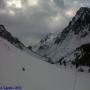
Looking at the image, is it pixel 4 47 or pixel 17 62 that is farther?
pixel 4 47

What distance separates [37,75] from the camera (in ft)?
89.6

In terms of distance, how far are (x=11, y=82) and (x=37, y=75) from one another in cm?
607

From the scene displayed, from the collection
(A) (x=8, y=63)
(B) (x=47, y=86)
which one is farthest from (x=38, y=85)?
(A) (x=8, y=63)

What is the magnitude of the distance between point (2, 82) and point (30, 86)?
8.24 ft

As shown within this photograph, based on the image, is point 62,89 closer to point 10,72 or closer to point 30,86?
point 30,86

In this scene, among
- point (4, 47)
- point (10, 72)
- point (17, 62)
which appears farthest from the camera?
point (4, 47)

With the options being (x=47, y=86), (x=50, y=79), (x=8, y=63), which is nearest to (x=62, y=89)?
(x=47, y=86)

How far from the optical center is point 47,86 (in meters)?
23.5

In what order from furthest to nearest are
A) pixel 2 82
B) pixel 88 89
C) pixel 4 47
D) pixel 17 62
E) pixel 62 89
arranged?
pixel 4 47
pixel 17 62
pixel 88 89
pixel 62 89
pixel 2 82

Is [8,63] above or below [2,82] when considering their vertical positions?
above

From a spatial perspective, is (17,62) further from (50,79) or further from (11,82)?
(11,82)

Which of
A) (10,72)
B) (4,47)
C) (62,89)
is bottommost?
(62,89)

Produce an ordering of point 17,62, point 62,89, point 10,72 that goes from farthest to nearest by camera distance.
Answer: point 17,62
point 10,72
point 62,89

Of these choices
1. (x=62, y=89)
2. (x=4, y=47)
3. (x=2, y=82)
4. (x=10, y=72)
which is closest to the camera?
(x=2, y=82)
